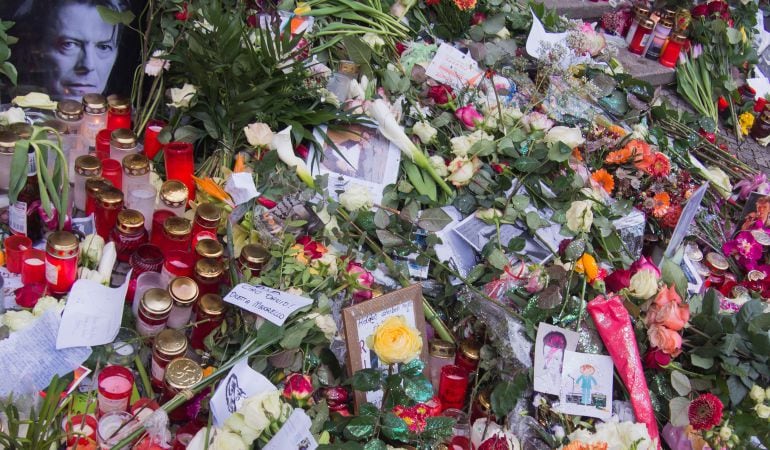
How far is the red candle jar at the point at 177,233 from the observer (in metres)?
1.60

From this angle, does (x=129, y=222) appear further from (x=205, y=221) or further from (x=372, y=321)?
(x=372, y=321)

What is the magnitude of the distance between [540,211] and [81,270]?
1243 mm

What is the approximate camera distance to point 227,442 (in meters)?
1.25

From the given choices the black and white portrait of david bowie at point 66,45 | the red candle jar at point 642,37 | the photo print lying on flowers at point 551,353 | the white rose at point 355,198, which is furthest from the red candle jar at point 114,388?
the red candle jar at point 642,37

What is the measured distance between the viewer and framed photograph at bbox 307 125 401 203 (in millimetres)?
2021

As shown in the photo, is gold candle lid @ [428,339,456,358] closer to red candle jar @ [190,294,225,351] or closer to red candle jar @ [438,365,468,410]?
red candle jar @ [438,365,468,410]

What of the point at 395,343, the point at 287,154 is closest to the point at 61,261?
the point at 287,154

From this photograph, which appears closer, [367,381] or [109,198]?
[367,381]

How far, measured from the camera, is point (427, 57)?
2436 mm

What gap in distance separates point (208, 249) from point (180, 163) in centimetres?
39

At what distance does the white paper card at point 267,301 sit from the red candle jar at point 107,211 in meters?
0.35

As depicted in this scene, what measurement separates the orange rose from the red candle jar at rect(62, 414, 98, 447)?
1237 mm

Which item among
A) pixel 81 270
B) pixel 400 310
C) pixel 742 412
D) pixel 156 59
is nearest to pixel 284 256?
pixel 400 310

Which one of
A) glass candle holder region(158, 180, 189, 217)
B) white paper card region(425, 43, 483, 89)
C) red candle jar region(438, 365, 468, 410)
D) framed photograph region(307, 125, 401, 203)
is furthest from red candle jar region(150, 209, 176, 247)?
white paper card region(425, 43, 483, 89)
